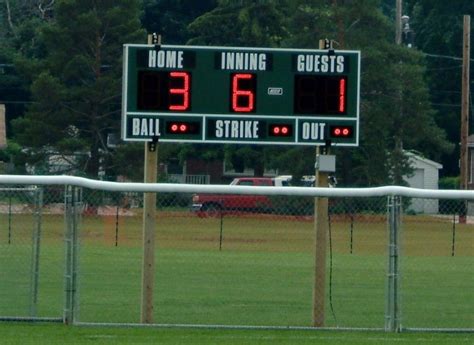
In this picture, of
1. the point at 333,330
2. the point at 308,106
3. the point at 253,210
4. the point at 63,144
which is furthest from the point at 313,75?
the point at 63,144

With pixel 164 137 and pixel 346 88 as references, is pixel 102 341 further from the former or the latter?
pixel 346 88

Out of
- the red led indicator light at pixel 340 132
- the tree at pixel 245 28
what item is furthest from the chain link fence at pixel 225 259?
the tree at pixel 245 28

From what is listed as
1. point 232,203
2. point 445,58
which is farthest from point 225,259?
point 445,58

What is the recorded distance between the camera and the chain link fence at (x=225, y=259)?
14281mm

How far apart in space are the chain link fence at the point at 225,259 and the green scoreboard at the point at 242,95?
0.90m

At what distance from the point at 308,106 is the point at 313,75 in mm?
405

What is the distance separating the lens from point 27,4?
68.8m

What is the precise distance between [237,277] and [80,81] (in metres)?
31.6

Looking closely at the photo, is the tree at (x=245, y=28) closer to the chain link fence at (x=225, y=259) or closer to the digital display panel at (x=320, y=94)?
the chain link fence at (x=225, y=259)

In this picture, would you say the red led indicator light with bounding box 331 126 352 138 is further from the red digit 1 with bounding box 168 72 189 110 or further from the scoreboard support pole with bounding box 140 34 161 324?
the scoreboard support pole with bounding box 140 34 161 324

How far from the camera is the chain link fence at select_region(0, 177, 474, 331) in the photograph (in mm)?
14281

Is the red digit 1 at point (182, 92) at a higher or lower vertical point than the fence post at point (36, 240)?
higher

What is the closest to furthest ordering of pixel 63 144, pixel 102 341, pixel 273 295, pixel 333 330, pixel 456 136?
pixel 102 341, pixel 333 330, pixel 273 295, pixel 63 144, pixel 456 136

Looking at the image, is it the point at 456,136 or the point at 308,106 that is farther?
the point at 456,136
